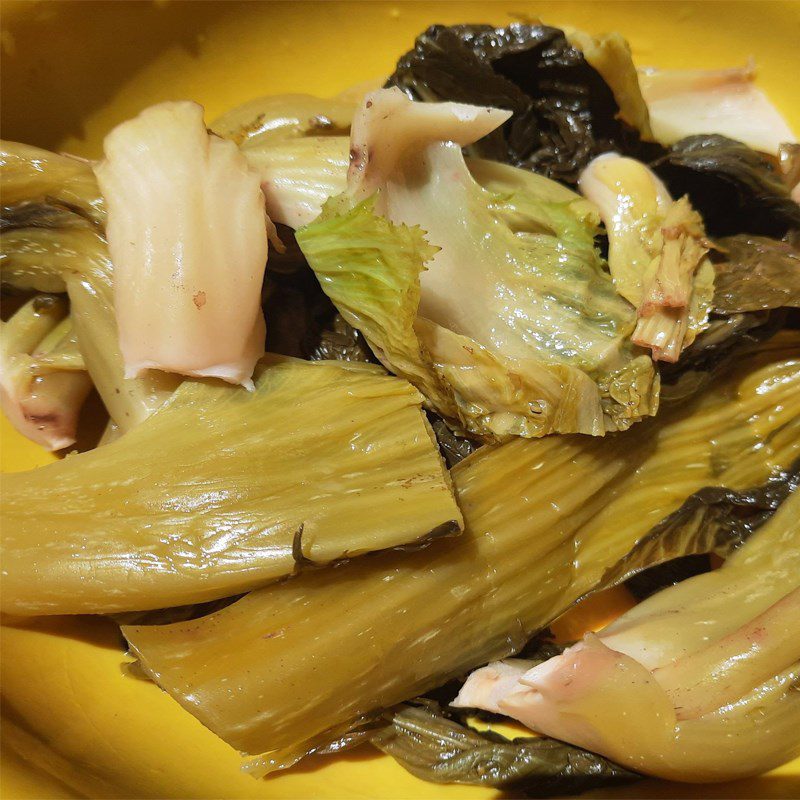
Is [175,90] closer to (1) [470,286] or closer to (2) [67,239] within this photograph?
(2) [67,239]

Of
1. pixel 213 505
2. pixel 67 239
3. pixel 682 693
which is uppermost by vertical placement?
pixel 67 239

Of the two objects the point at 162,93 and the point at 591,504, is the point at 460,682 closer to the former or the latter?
the point at 591,504

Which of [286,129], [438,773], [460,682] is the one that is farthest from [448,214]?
[438,773]

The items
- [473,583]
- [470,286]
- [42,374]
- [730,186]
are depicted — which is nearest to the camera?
[473,583]

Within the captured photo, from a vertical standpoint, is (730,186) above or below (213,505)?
above

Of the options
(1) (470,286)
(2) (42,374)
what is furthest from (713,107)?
(2) (42,374)

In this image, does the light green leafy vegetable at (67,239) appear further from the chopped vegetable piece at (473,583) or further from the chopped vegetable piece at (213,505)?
the chopped vegetable piece at (473,583)

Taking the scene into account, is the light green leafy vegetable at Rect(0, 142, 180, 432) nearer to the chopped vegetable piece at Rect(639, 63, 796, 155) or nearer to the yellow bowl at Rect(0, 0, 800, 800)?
the yellow bowl at Rect(0, 0, 800, 800)

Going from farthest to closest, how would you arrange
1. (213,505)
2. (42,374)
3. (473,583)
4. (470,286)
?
(42,374) → (470,286) → (473,583) → (213,505)
